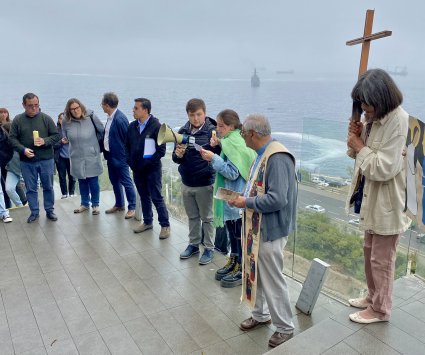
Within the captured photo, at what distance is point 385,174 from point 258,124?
2.63 ft

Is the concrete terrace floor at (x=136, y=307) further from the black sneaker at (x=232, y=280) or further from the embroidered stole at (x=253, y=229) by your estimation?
the embroidered stole at (x=253, y=229)

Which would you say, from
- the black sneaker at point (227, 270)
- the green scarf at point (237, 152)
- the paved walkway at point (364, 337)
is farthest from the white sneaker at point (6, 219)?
the paved walkway at point (364, 337)

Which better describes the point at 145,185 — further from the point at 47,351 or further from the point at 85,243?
the point at 47,351

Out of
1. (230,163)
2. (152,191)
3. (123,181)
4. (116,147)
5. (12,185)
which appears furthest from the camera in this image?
(12,185)

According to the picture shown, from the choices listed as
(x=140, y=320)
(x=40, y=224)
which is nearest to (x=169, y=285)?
(x=140, y=320)

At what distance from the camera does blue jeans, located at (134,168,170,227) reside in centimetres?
438

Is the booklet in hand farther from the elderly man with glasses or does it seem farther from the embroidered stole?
the elderly man with glasses

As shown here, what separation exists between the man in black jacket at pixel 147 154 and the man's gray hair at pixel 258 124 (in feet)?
6.65

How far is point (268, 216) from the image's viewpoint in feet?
7.92

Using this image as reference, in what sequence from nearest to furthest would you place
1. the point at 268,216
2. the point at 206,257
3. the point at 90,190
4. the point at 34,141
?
the point at 268,216
the point at 206,257
the point at 34,141
the point at 90,190

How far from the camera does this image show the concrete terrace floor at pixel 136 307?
250 centimetres

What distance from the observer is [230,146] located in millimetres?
3146

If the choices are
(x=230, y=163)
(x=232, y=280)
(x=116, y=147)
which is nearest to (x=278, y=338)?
(x=232, y=280)

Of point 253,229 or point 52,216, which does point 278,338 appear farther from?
point 52,216
